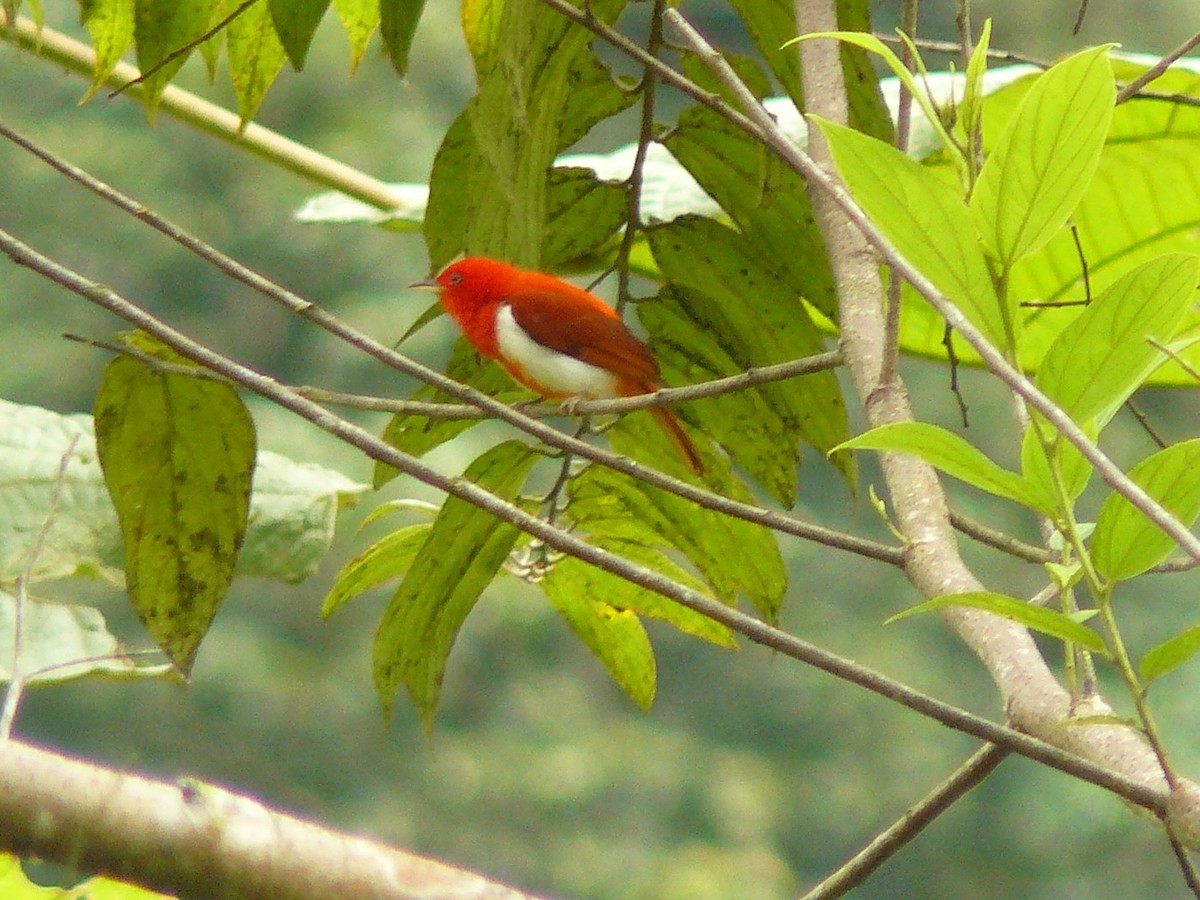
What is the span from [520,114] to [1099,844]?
903 cm

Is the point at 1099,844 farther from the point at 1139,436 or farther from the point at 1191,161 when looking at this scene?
the point at 1191,161

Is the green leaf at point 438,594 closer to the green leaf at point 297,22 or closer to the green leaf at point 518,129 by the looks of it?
the green leaf at point 518,129

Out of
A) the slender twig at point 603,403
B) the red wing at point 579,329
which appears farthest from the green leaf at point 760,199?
the red wing at point 579,329

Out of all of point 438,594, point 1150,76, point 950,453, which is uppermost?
point 1150,76

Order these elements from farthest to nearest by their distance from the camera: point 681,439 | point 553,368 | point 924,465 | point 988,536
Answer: point 553,368 → point 681,439 → point 988,536 → point 924,465

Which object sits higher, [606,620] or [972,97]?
[972,97]

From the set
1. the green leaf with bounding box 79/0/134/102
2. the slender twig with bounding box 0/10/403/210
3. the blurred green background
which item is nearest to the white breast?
the slender twig with bounding box 0/10/403/210

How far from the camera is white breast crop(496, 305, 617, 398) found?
1.98m

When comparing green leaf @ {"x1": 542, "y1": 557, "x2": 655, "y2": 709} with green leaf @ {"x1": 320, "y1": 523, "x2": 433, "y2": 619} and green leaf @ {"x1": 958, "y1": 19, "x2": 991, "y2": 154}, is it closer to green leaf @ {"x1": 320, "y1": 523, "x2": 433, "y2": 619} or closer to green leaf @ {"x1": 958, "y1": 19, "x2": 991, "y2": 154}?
green leaf @ {"x1": 320, "y1": 523, "x2": 433, "y2": 619}

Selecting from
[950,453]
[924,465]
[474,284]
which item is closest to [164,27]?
[924,465]

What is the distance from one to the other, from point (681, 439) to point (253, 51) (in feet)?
1.60

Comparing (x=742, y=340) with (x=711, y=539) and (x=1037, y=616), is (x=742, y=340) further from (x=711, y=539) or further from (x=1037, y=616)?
(x=1037, y=616)

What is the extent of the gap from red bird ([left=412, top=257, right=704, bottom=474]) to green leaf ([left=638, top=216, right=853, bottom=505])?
58 centimetres

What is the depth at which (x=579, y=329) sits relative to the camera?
1.99 meters
